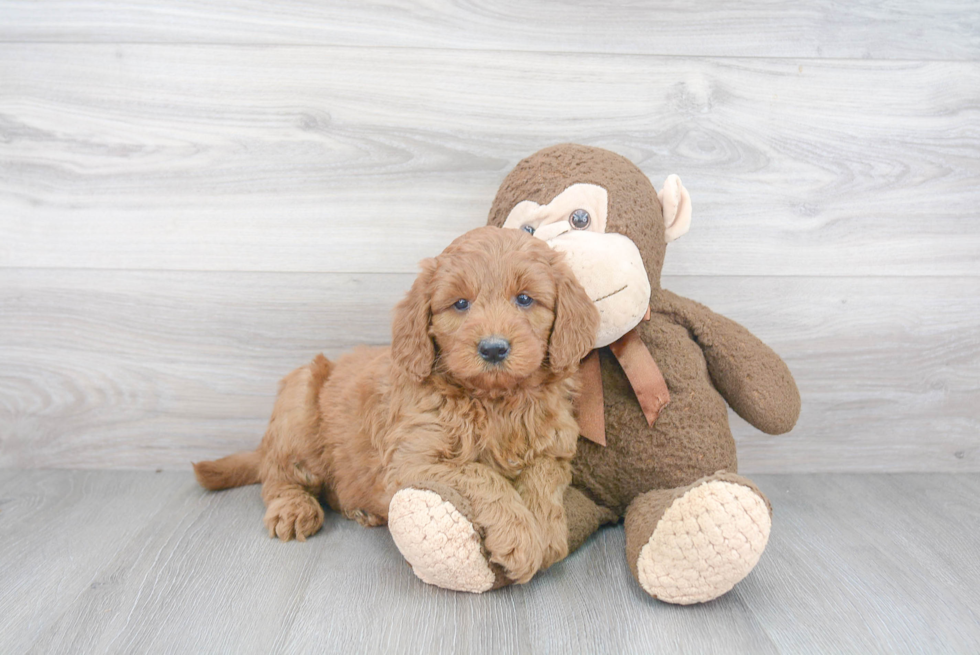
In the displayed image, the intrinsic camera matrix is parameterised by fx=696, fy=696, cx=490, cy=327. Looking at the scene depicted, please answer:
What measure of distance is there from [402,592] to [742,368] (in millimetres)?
775

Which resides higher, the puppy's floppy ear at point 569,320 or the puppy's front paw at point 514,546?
the puppy's floppy ear at point 569,320

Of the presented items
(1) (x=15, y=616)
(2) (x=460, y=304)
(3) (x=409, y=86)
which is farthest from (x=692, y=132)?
(1) (x=15, y=616)

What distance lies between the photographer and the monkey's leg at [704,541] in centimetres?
108

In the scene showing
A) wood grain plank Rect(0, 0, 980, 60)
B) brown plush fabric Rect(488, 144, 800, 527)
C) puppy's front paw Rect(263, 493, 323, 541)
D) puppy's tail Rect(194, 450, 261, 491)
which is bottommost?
puppy's tail Rect(194, 450, 261, 491)

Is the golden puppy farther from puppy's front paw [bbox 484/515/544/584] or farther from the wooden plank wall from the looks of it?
the wooden plank wall

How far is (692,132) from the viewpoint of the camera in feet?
5.57

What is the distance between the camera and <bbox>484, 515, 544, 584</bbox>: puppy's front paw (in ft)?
3.69

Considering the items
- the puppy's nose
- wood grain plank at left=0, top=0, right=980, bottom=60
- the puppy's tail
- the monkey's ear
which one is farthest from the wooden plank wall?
the puppy's nose

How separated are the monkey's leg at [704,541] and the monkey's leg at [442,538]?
0.26 m

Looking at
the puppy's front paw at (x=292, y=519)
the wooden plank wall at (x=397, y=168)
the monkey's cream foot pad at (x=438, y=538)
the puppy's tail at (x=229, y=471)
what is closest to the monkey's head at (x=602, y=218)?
the wooden plank wall at (x=397, y=168)

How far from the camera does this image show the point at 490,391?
1.22m

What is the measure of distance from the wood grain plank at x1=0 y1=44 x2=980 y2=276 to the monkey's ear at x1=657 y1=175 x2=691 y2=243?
305 millimetres

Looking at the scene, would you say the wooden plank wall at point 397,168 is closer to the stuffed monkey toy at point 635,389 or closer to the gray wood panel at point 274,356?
the gray wood panel at point 274,356

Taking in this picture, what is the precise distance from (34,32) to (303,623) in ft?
5.00
